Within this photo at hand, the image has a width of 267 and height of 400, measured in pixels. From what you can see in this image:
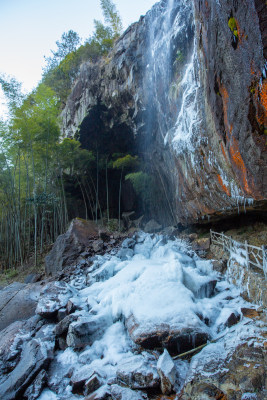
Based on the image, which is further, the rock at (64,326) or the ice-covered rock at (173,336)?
the rock at (64,326)

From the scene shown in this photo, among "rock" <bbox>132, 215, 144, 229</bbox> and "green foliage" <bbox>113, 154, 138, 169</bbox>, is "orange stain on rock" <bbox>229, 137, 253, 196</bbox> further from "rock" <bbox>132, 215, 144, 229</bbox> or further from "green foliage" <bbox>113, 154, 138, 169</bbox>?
"rock" <bbox>132, 215, 144, 229</bbox>

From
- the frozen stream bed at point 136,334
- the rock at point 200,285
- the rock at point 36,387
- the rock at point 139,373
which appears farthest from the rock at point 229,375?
the rock at point 36,387

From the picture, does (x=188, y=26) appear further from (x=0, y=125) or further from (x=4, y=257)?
(x=4, y=257)

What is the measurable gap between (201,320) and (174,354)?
0.76 metres

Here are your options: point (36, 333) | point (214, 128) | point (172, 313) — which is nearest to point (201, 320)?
point (172, 313)

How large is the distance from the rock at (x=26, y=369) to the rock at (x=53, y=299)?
0.69 m

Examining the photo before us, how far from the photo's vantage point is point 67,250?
24.8 feet

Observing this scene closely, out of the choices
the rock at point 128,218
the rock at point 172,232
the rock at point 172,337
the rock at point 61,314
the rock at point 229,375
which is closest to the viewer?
the rock at point 229,375

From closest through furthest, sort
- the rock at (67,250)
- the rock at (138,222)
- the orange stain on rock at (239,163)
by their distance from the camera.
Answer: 1. the orange stain on rock at (239,163)
2. the rock at (67,250)
3. the rock at (138,222)

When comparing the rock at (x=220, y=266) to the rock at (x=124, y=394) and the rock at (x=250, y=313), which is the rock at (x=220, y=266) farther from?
the rock at (x=124, y=394)

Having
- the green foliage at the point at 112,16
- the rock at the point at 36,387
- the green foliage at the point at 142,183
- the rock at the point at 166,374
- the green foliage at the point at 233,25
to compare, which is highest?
the green foliage at the point at 112,16

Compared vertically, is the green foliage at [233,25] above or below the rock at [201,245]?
above

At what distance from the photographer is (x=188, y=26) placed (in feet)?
19.7

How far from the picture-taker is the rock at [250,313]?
3.15m
